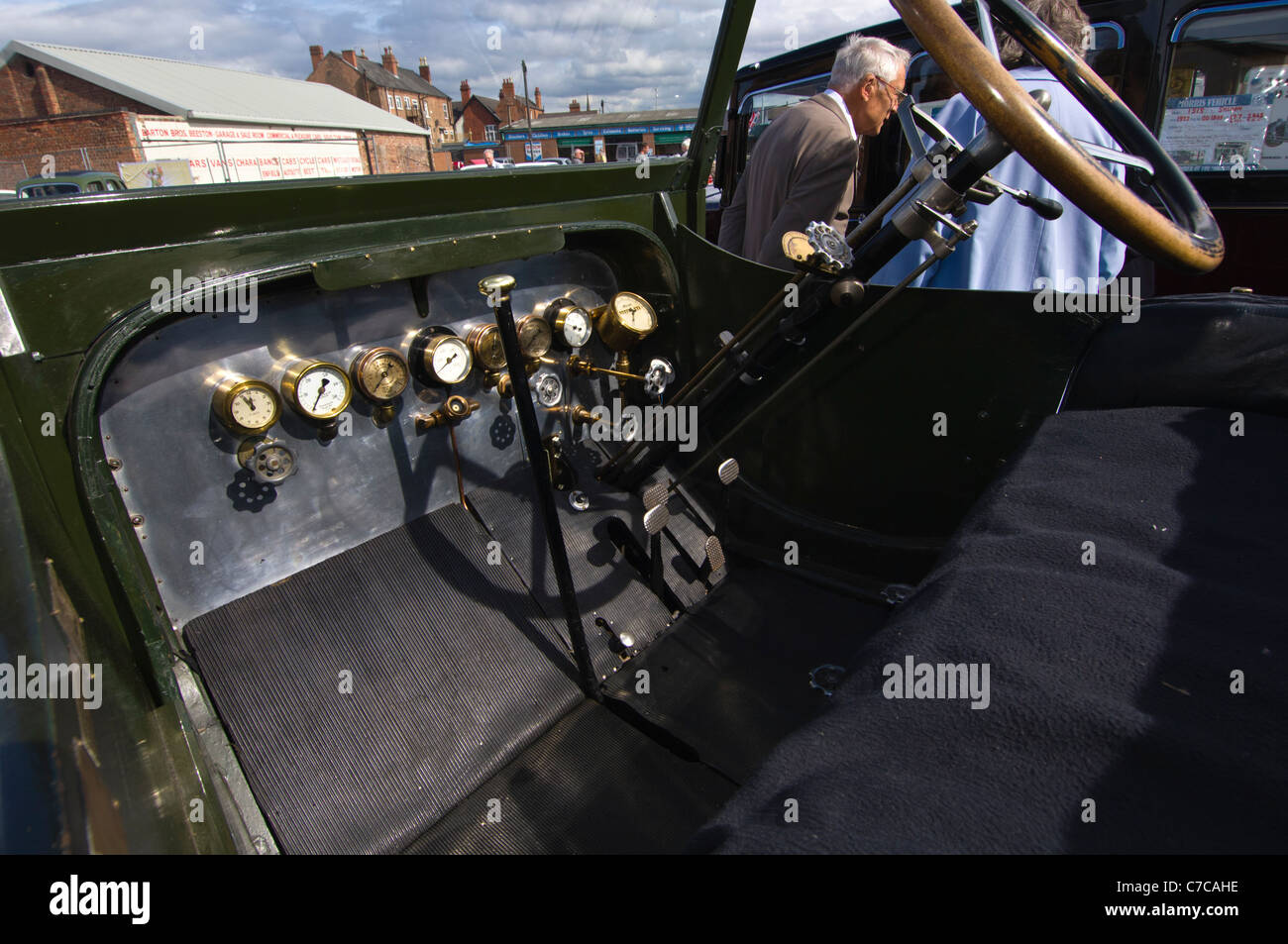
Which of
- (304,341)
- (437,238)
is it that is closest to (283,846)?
(304,341)

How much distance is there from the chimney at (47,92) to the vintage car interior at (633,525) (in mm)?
158

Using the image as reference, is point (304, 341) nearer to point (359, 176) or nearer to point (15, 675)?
point (359, 176)

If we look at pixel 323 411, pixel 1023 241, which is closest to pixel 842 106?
pixel 1023 241

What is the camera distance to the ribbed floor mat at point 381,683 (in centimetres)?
154

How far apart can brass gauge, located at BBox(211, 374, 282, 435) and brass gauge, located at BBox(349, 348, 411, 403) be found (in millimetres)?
216

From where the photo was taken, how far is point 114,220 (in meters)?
1.29

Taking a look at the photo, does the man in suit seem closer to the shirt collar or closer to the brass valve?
the shirt collar

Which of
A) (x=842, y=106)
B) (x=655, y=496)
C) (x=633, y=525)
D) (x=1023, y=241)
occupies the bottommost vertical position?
(x=633, y=525)

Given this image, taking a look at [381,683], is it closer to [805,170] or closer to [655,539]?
[655,539]

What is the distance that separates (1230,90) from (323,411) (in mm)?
3970

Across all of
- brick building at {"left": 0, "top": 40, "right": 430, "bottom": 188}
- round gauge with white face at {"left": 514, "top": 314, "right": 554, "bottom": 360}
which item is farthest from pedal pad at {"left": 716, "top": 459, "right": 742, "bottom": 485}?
brick building at {"left": 0, "top": 40, "right": 430, "bottom": 188}

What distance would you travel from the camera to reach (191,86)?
4.64 feet

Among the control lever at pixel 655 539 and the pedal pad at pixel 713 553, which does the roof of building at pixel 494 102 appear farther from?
the pedal pad at pixel 713 553

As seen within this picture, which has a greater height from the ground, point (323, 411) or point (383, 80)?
point (383, 80)
